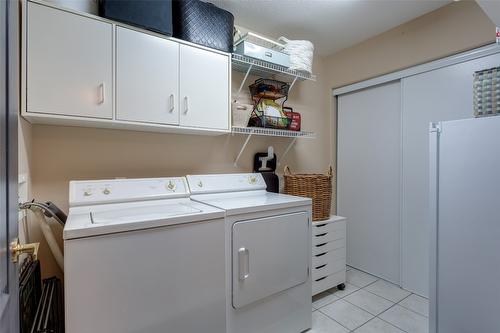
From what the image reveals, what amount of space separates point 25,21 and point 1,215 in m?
1.26

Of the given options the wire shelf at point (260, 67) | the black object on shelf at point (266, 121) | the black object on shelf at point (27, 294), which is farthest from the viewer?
the black object on shelf at point (266, 121)

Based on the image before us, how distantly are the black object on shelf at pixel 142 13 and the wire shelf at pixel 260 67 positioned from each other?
1.96 ft

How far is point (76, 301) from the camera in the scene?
3.63 ft

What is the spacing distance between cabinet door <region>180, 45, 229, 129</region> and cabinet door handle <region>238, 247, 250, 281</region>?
3.12ft

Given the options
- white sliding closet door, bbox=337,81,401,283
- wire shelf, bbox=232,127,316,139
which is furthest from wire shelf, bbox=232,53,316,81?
white sliding closet door, bbox=337,81,401,283

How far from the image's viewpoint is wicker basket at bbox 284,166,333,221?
93.0 inches

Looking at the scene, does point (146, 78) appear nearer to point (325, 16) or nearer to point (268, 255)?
point (268, 255)

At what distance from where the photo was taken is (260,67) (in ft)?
7.73

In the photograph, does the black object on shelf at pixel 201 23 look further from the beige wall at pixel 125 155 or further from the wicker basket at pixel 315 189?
the wicker basket at pixel 315 189

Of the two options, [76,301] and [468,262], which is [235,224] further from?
[468,262]

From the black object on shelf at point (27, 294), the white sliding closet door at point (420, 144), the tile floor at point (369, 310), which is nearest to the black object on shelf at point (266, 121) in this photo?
the white sliding closet door at point (420, 144)

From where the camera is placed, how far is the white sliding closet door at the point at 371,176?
8.73ft

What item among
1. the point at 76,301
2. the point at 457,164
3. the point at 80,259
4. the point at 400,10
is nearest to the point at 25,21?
the point at 80,259

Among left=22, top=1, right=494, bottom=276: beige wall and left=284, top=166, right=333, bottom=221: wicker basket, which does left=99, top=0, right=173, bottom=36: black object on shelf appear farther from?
left=284, top=166, right=333, bottom=221: wicker basket
